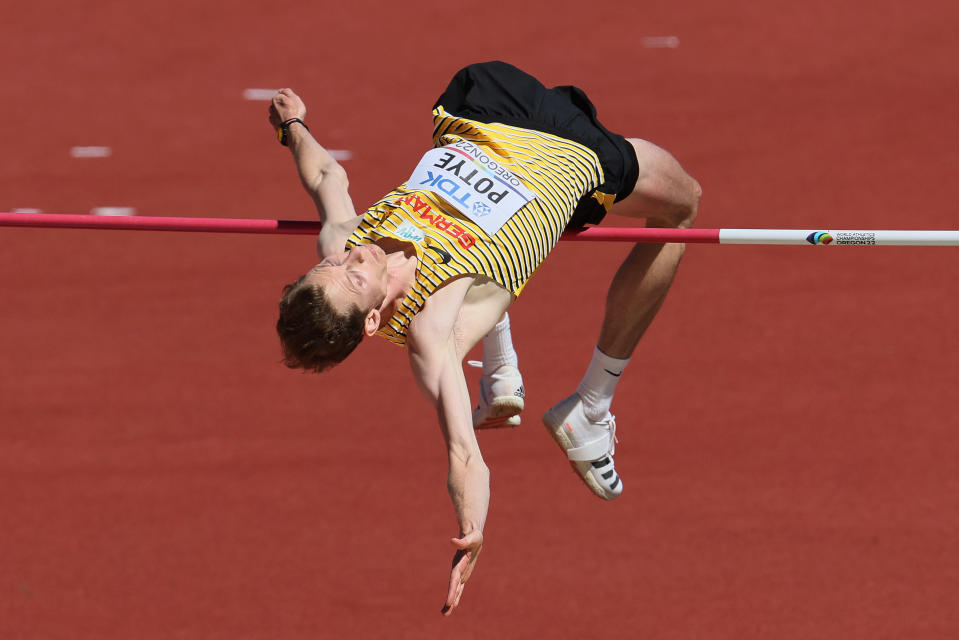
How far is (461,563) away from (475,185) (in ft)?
3.75

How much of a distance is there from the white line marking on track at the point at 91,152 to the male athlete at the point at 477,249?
11.6ft

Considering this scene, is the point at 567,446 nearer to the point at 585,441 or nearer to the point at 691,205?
the point at 585,441

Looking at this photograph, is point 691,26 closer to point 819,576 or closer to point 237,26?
point 237,26

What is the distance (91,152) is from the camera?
8.39 meters

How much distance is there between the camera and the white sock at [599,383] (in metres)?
5.51

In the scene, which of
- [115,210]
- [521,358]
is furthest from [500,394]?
[115,210]

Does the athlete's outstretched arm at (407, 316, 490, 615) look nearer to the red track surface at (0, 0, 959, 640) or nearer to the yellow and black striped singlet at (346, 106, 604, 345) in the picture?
the yellow and black striped singlet at (346, 106, 604, 345)

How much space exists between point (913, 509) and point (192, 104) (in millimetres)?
4284

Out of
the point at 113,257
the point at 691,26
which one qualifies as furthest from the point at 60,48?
the point at 691,26

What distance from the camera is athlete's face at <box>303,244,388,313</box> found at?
4.29 meters

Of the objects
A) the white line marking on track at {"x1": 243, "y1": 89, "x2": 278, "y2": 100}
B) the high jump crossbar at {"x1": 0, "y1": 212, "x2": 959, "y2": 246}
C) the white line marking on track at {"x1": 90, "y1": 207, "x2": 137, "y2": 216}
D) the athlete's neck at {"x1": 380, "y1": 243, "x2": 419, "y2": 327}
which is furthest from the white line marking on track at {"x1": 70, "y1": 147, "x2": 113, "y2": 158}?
the athlete's neck at {"x1": 380, "y1": 243, "x2": 419, "y2": 327}

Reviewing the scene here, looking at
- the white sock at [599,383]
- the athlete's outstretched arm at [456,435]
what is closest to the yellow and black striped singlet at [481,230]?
the athlete's outstretched arm at [456,435]

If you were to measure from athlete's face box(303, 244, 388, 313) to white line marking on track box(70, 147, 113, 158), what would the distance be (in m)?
4.31

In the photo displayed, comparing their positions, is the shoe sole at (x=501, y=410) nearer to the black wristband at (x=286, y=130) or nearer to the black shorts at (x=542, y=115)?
the black shorts at (x=542, y=115)
